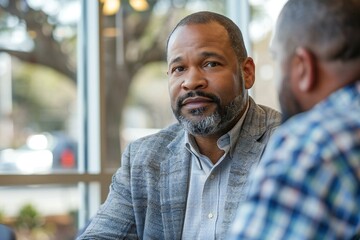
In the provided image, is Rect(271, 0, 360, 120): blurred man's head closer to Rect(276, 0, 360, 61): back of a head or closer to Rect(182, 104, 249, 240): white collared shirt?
Rect(276, 0, 360, 61): back of a head

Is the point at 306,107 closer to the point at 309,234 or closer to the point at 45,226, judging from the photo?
the point at 309,234

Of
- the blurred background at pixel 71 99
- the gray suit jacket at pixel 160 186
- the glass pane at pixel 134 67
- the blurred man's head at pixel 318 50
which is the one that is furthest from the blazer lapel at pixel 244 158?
the glass pane at pixel 134 67

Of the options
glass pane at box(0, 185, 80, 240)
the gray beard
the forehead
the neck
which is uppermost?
the forehead

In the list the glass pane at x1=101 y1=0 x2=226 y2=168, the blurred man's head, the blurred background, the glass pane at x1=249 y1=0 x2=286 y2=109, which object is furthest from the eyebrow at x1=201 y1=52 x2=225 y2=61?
the glass pane at x1=249 y1=0 x2=286 y2=109

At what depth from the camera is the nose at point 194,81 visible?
6.24 feet

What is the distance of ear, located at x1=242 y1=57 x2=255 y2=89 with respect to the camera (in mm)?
2052

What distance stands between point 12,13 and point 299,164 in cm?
352

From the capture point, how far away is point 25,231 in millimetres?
3957

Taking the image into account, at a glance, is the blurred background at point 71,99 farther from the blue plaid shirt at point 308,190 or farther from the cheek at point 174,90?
the blue plaid shirt at point 308,190

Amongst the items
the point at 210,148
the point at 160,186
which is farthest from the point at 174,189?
the point at 210,148

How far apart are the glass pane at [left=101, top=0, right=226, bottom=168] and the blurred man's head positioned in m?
3.45

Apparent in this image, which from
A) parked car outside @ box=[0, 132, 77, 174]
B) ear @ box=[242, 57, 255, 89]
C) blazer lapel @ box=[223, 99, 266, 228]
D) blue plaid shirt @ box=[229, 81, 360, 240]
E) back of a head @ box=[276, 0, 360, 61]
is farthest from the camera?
parked car outside @ box=[0, 132, 77, 174]

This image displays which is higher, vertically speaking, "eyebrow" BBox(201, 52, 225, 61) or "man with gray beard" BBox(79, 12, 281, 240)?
"eyebrow" BBox(201, 52, 225, 61)

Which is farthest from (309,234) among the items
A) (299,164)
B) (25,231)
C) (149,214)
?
(25,231)
